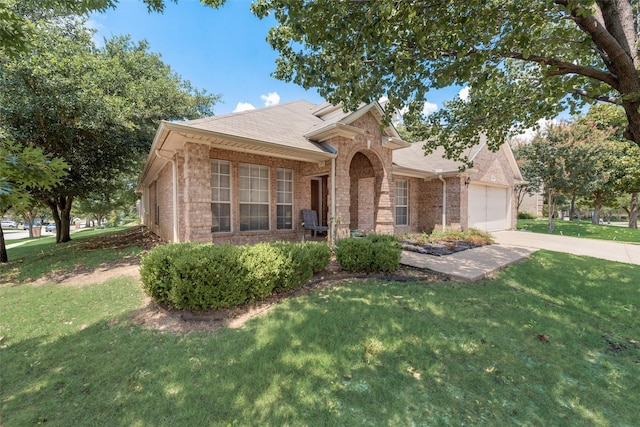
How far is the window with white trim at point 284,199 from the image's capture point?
31.0ft

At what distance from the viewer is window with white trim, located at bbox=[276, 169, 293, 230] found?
946cm

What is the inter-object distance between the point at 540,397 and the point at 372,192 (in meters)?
8.75

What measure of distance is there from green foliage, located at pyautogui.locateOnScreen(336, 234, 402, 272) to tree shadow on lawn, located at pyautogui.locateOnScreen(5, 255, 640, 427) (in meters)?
1.83

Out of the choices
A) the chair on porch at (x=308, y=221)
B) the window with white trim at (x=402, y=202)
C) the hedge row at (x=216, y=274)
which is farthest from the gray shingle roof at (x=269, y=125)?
the window with white trim at (x=402, y=202)

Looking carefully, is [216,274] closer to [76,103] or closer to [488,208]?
[76,103]

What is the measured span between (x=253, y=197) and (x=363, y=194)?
4853 mm

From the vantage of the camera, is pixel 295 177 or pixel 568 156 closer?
pixel 295 177

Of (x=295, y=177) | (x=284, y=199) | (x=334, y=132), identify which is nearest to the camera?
(x=334, y=132)

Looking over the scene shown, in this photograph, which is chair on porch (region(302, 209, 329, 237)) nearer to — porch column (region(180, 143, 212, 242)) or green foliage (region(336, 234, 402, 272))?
green foliage (region(336, 234, 402, 272))

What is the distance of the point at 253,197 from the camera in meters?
8.88

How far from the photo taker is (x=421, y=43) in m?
4.07

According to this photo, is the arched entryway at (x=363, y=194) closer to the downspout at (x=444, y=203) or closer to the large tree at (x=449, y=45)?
the downspout at (x=444, y=203)

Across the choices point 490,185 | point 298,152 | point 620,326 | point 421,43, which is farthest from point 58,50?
point 490,185

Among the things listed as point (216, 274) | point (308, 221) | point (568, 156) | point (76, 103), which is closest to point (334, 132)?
point (308, 221)
